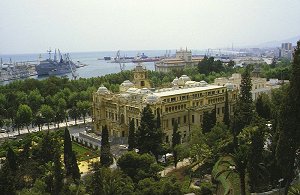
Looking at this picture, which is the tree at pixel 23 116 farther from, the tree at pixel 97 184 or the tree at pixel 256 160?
the tree at pixel 256 160

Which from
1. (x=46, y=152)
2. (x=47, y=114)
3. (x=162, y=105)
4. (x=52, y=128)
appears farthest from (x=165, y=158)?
(x=52, y=128)

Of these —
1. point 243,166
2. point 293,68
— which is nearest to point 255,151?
point 243,166

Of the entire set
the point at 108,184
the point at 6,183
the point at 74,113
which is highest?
the point at 6,183

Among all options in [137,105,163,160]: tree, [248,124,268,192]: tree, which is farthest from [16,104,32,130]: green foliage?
[248,124,268,192]: tree

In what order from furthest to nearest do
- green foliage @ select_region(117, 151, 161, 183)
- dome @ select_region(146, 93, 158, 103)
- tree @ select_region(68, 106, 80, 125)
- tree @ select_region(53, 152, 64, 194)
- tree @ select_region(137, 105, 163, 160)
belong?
tree @ select_region(68, 106, 80, 125)
dome @ select_region(146, 93, 158, 103)
tree @ select_region(137, 105, 163, 160)
green foliage @ select_region(117, 151, 161, 183)
tree @ select_region(53, 152, 64, 194)

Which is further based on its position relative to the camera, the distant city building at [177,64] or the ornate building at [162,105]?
the distant city building at [177,64]

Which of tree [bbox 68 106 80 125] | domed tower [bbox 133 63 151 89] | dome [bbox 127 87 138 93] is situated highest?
domed tower [bbox 133 63 151 89]

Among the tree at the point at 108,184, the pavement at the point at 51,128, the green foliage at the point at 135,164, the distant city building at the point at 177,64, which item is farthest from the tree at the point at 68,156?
the distant city building at the point at 177,64

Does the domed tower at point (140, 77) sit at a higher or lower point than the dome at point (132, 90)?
higher

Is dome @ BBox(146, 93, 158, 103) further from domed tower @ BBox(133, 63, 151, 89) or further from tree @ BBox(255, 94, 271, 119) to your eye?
tree @ BBox(255, 94, 271, 119)

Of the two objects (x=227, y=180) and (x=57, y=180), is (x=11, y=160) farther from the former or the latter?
(x=227, y=180)
